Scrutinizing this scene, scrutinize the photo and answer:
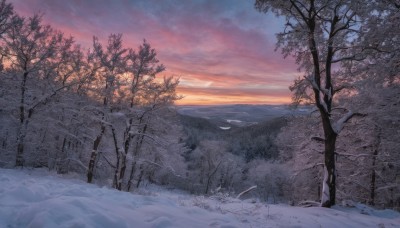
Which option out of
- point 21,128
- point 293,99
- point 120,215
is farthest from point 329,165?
point 21,128

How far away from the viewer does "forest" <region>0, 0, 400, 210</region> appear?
1047cm

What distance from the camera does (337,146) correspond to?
701 inches

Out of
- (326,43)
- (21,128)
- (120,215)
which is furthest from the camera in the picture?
(21,128)

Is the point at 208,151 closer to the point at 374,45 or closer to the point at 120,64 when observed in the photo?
the point at 120,64

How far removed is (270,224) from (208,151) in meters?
48.4

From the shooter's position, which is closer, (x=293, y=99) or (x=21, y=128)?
(x=293, y=99)

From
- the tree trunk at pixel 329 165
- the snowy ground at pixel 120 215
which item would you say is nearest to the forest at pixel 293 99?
the tree trunk at pixel 329 165

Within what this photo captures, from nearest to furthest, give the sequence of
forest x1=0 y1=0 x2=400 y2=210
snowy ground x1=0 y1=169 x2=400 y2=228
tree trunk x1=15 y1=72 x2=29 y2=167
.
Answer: snowy ground x1=0 y1=169 x2=400 y2=228 < forest x1=0 y1=0 x2=400 y2=210 < tree trunk x1=15 y1=72 x2=29 y2=167

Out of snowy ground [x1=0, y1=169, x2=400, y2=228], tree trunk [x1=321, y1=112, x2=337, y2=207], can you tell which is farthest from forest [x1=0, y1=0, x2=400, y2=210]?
snowy ground [x1=0, y1=169, x2=400, y2=228]

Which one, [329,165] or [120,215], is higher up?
[329,165]

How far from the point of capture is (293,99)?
12945 mm

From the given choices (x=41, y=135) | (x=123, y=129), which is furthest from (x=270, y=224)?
(x=41, y=135)

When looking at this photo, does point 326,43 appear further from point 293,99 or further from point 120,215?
point 120,215

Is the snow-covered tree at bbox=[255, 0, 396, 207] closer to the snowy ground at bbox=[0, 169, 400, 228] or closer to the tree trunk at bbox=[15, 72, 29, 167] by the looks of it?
the snowy ground at bbox=[0, 169, 400, 228]
